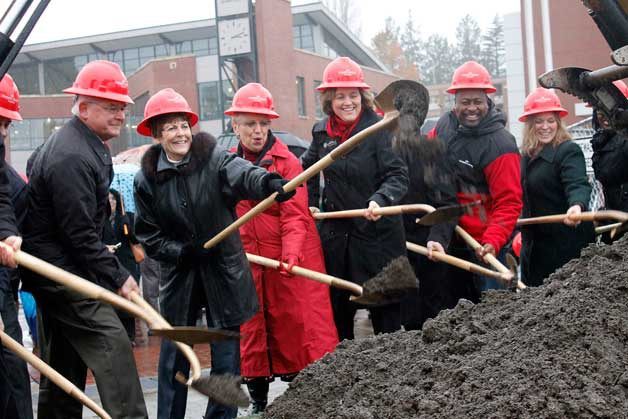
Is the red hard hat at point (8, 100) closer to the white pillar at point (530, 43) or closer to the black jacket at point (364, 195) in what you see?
the black jacket at point (364, 195)

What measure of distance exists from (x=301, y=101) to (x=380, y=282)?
31.9 metres

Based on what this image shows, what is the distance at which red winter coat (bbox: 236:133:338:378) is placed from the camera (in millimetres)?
5848

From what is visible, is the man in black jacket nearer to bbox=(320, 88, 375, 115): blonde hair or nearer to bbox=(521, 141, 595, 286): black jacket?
bbox=(320, 88, 375, 115): blonde hair

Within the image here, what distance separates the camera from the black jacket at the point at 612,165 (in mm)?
6176

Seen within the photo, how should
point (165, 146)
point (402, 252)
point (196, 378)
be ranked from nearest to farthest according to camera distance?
point (196, 378) < point (165, 146) < point (402, 252)

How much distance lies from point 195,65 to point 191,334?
3566 centimetres

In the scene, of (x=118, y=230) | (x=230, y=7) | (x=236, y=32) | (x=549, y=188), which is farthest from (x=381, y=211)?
(x=230, y=7)

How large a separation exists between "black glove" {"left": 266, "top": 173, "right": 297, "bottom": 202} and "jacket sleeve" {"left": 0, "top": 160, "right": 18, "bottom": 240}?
4.44 feet

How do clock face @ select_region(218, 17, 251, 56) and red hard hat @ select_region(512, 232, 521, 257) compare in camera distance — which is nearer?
red hard hat @ select_region(512, 232, 521, 257)

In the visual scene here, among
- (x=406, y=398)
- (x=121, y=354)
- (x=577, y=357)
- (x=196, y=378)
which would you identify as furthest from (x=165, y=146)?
(x=577, y=357)

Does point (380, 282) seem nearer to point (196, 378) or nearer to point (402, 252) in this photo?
point (402, 252)

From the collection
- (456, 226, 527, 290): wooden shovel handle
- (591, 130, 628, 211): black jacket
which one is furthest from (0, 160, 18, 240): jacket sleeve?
(591, 130, 628, 211): black jacket

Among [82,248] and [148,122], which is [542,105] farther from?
[82,248]

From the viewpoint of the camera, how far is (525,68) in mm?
31625
